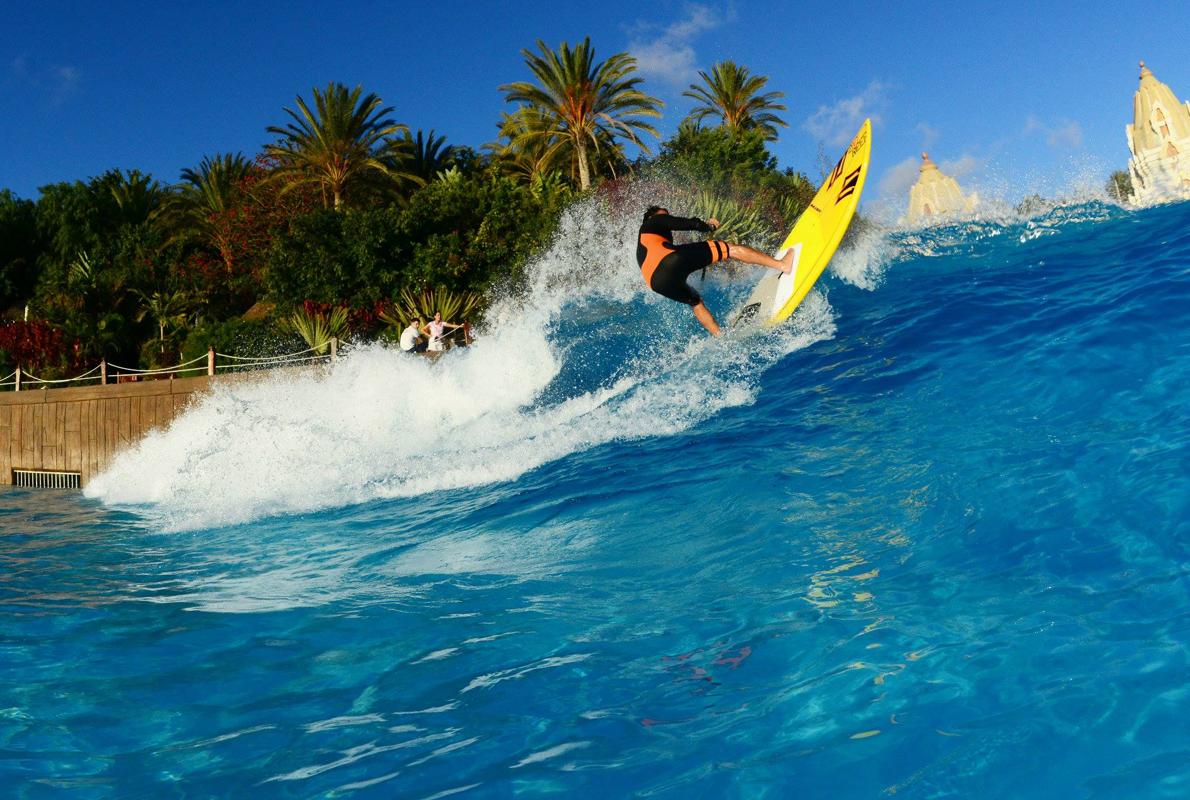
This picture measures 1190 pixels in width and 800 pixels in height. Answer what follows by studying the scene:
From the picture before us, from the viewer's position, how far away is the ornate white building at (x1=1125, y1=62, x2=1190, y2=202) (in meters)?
77.1

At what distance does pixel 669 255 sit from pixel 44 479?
52.4ft

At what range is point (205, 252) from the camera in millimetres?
33281

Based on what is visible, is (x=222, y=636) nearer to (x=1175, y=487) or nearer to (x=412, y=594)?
(x=412, y=594)

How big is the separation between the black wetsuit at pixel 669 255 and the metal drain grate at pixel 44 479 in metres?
14.5

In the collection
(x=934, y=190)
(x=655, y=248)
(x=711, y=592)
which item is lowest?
(x=711, y=592)

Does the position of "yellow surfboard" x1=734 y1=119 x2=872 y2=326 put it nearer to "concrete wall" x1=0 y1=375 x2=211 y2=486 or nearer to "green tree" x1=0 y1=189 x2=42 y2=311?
"concrete wall" x1=0 y1=375 x2=211 y2=486

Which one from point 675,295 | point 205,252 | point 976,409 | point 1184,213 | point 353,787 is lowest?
point 353,787

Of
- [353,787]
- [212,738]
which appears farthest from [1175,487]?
[212,738]

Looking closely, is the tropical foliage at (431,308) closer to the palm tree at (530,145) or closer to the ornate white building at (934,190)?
the palm tree at (530,145)

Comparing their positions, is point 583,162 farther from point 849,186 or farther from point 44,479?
point 849,186

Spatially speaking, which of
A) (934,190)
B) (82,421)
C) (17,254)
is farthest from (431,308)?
(934,190)

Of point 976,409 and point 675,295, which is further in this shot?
point 675,295

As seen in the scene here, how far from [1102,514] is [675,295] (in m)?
5.19

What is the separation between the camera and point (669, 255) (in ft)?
26.8
